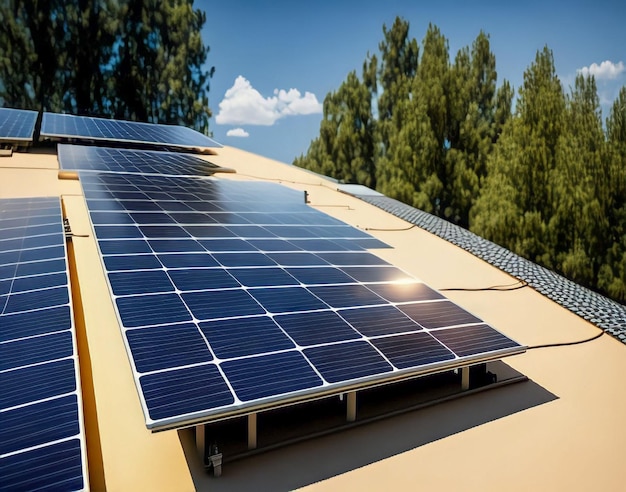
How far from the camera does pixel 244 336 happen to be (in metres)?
4.71

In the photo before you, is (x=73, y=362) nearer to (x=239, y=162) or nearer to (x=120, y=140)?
(x=120, y=140)

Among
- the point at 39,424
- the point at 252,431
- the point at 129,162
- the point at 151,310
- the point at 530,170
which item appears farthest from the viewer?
the point at 530,170

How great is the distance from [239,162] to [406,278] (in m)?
17.6

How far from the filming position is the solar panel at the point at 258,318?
13.2 feet

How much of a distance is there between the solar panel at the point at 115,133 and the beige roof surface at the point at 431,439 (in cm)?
1398

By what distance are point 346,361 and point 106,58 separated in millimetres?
41765

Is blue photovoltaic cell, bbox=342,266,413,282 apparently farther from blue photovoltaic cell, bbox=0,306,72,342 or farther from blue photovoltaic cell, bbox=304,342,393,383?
blue photovoltaic cell, bbox=0,306,72,342

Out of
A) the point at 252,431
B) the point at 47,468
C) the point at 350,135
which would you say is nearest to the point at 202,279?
Result: the point at 252,431

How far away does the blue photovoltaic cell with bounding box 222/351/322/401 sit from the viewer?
13.1ft

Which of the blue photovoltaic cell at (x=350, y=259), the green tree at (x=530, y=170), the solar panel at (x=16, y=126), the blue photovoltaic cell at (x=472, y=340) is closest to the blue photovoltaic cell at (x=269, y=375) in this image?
the blue photovoltaic cell at (x=472, y=340)

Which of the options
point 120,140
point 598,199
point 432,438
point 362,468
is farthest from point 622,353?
point 120,140

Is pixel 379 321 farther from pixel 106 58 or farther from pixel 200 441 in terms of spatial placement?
pixel 106 58

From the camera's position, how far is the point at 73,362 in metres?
4.25

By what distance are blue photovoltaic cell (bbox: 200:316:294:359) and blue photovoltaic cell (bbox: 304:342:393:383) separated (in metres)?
0.31
